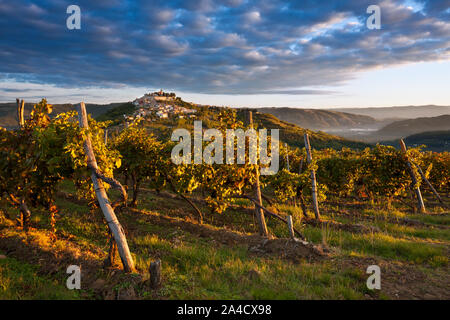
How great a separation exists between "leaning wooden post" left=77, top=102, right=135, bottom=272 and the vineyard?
0.08ft

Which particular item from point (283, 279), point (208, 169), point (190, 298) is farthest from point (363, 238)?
point (190, 298)

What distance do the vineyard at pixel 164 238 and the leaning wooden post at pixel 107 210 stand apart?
0.02 meters

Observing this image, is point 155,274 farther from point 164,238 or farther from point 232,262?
point 164,238

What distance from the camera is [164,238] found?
9.81 metres

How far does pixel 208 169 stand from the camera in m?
10.3

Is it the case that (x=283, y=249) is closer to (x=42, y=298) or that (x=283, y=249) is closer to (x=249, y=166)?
(x=249, y=166)

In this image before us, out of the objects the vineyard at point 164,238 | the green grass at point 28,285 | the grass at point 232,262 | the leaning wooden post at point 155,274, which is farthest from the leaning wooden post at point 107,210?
Answer: the green grass at point 28,285

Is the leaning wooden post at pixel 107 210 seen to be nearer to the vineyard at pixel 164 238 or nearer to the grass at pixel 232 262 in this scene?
the vineyard at pixel 164 238

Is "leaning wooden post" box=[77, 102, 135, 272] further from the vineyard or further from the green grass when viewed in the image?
the green grass

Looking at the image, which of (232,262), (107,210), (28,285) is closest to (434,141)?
(232,262)

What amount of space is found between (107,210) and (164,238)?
399 centimetres

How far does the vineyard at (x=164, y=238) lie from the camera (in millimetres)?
5676

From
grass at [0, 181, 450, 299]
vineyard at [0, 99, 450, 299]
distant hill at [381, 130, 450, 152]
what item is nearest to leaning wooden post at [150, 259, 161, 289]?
vineyard at [0, 99, 450, 299]
